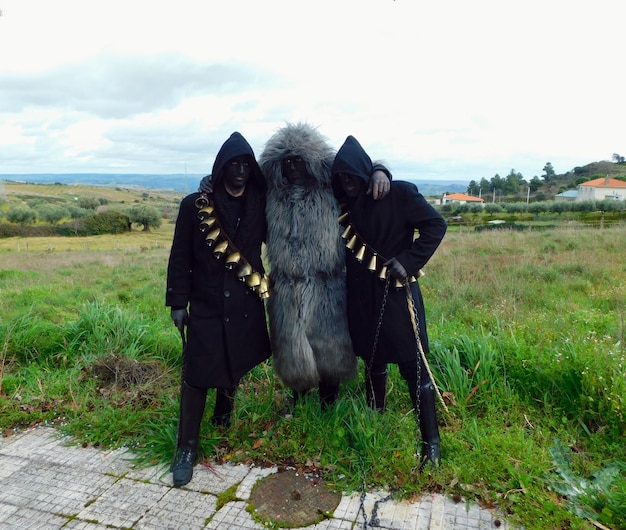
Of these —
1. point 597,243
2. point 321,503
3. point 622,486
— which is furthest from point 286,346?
point 597,243

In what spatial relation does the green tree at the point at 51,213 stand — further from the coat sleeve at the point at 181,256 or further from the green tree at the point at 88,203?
the coat sleeve at the point at 181,256

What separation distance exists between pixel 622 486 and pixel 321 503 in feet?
5.43

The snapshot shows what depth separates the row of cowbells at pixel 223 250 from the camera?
318 centimetres

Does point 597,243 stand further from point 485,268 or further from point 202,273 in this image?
point 202,273

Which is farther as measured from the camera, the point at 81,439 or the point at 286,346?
the point at 81,439

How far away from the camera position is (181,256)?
324 cm

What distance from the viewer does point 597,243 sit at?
12.5m

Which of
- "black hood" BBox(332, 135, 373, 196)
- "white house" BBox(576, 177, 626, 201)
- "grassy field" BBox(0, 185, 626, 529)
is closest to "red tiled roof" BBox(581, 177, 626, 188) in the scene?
"white house" BBox(576, 177, 626, 201)

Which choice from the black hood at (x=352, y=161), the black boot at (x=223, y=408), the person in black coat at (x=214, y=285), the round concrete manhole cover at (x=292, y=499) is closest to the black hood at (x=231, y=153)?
the person in black coat at (x=214, y=285)

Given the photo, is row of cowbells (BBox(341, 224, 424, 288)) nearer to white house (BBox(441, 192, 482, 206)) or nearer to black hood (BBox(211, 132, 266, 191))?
black hood (BBox(211, 132, 266, 191))

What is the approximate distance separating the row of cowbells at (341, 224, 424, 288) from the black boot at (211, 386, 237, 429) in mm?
1389

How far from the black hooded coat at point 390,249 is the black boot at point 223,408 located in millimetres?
1094

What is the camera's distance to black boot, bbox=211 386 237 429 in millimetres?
3641

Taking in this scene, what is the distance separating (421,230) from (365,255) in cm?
39
